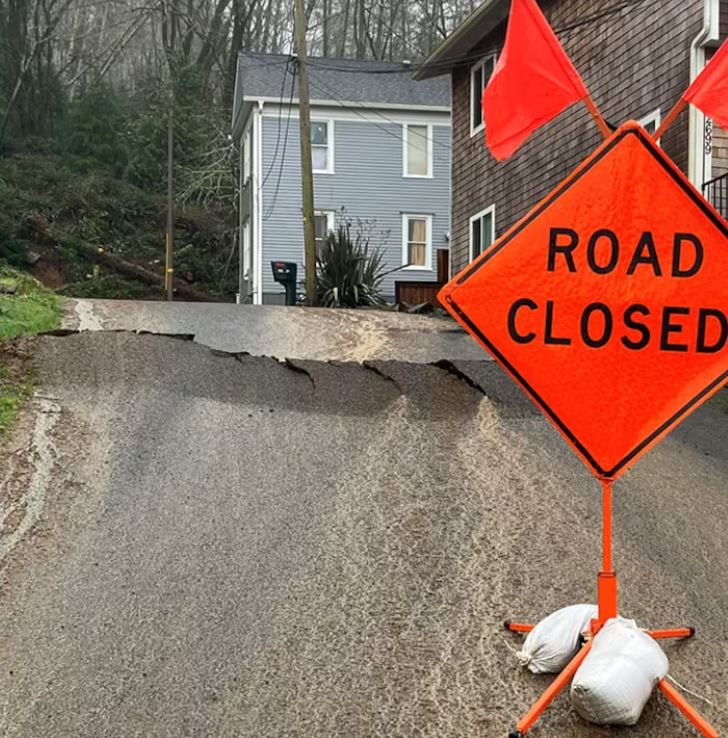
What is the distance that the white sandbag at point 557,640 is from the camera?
3672mm

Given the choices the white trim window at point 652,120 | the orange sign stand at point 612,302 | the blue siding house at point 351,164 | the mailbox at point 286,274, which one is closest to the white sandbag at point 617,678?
the orange sign stand at point 612,302

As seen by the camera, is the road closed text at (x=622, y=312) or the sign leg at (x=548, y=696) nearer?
the sign leg at (x=548, y=696)

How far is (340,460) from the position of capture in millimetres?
6543

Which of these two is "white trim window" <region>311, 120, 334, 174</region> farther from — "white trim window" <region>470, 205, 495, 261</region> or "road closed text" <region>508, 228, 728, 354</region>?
"road closed text" <region>508, 228, 728, 354</region>

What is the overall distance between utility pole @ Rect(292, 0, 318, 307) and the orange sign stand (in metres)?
14.6

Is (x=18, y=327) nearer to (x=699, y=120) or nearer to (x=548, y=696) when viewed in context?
(x=548, y=696)

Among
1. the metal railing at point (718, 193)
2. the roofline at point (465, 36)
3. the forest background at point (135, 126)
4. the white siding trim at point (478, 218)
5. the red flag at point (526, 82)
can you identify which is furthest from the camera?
the forest background at point (135, 126)

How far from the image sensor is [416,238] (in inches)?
1094

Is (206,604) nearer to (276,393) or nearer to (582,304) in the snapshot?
(582,304)

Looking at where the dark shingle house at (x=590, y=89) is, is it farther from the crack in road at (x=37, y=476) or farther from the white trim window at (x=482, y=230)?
the crack in road at (x=37, y=476)

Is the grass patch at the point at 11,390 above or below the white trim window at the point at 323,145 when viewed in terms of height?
below

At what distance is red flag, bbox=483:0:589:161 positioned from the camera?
12.8ft

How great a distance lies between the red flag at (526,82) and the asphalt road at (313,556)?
224cm

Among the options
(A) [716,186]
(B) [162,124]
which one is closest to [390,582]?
(A) [716,186]
